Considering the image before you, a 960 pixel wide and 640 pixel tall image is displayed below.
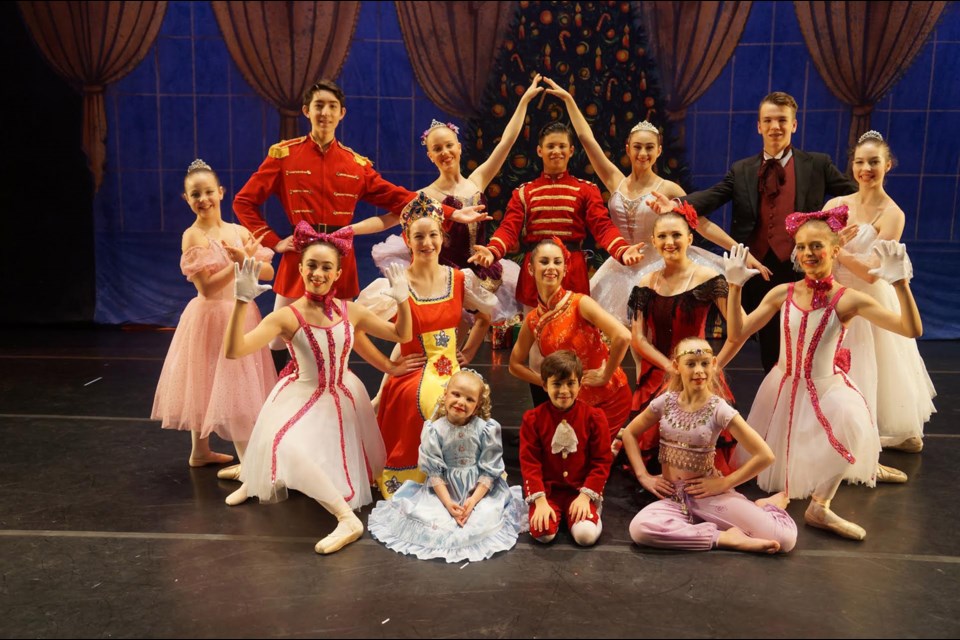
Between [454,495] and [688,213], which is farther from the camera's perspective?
[688,213]

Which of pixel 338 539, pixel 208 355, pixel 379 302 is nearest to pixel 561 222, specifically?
pixel 379 302

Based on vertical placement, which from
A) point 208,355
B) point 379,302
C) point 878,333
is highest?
point 379,302

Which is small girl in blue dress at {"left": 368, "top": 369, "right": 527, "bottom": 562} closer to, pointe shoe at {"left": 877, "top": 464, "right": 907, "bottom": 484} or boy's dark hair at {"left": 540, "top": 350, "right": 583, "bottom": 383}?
boy's dark hair at {"left": 540, "top": 350, "right": 583, "bottom": 383}

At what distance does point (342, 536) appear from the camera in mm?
2938

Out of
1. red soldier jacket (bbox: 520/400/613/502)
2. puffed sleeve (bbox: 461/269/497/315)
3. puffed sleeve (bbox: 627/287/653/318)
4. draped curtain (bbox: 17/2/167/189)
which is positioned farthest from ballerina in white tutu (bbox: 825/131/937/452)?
draped curtain (bbox: 17/2/167/189)

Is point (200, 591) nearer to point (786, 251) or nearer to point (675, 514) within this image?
point (675, 514)

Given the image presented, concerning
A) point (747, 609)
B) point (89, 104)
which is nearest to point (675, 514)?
point (747, 609)

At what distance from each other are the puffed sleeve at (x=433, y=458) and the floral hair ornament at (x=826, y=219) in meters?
1.58

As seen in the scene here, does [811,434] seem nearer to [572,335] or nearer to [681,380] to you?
[681,380]

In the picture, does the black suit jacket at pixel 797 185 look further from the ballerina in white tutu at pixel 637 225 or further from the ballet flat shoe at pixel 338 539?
the ballet flat shoe at pixel 338 539

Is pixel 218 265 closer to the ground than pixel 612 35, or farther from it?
closer to the ground

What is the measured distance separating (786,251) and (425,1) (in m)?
4.39

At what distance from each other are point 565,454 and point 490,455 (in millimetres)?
268

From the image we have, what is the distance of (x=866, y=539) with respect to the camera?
3008 millimetres
